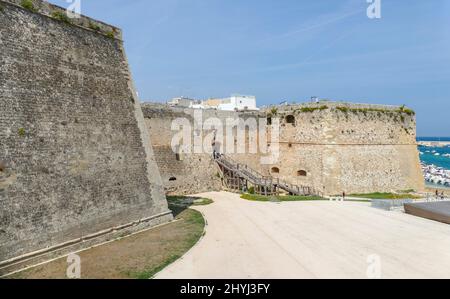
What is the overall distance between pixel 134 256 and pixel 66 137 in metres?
4.27

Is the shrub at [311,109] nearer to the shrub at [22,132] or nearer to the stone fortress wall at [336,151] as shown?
the stone fortress wall at [336,151]

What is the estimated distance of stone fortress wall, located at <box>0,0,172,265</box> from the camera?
9.33 m

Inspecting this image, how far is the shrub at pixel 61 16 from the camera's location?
37.4 ft

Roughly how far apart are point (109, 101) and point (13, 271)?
6.53 m

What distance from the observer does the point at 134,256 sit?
10250 mm

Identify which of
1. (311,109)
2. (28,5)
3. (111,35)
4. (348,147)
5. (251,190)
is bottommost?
(251,190)

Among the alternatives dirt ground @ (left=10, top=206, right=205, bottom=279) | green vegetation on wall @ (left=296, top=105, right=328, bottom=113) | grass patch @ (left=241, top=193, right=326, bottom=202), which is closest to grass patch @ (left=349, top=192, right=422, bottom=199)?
grass patch @ (left=241, top=193, right=326, bottom=202)

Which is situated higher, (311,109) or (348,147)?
(311,109)

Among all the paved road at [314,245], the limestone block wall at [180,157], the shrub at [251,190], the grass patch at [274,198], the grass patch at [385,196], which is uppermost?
the limestone block wall at [180,157]

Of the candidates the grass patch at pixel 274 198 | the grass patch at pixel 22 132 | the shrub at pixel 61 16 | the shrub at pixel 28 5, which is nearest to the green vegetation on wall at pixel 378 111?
the grass patch at pixel 274 198

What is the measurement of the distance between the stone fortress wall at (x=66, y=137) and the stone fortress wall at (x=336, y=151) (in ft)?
26.8

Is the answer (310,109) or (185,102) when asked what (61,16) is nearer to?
(310,109)

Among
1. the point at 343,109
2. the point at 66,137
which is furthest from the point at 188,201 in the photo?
the point at 343,109

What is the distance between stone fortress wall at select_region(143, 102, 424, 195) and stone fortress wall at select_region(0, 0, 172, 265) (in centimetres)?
817
